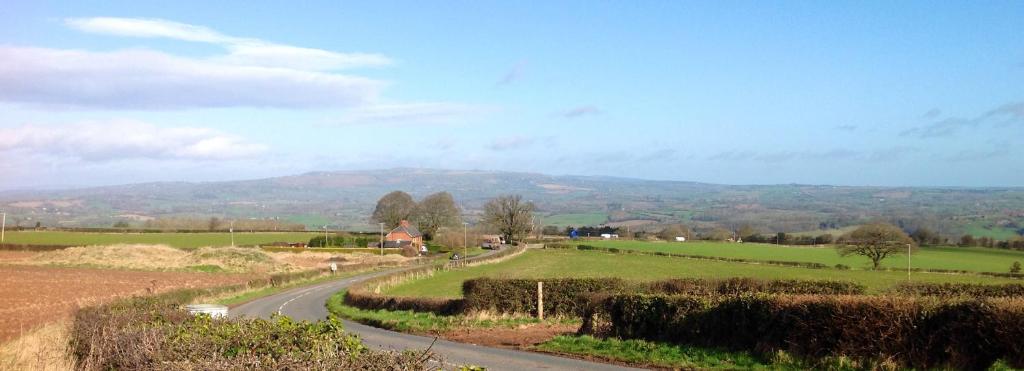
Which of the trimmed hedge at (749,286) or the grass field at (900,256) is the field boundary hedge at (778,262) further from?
the trimmed hedge at (749,286)

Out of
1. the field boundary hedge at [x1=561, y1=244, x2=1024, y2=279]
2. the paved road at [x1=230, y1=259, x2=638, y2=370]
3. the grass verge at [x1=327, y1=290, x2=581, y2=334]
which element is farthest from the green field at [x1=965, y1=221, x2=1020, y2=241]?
the grass verge at [x1=327, y1=290, x2=581, y2=334]

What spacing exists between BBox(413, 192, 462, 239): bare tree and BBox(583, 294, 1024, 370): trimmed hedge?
130794 mm

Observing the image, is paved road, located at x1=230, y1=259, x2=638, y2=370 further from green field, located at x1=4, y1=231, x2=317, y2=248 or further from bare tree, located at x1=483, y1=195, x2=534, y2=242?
bare tree, located at x1=483, y1=195, x2=534, y2=242

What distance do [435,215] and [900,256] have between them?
8191cm

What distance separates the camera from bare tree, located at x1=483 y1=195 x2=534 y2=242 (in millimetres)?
138000

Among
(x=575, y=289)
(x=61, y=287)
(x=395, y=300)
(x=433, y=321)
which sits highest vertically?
(x=575, y=289)

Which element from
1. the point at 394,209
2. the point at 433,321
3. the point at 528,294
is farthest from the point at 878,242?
the point at 394,209

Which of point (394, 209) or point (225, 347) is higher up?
point (225, 347)

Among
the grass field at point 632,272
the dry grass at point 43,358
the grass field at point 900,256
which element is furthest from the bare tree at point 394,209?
the dry grass at point 43,358

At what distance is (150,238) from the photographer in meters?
126

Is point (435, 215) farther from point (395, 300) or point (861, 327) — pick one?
point (861, 327)

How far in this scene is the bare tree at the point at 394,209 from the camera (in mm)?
148750

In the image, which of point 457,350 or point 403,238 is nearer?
point 457,350

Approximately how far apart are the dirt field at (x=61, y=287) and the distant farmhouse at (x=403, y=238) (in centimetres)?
5020
